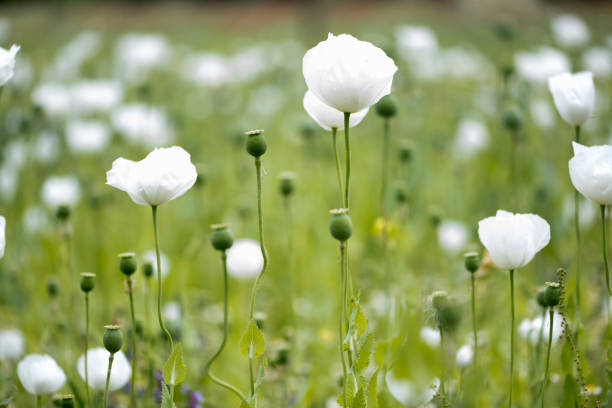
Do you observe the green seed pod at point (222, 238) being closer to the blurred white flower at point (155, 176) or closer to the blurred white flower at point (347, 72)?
the blurred white flower at point (155, 176)

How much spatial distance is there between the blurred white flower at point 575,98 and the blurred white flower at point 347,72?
393 mm

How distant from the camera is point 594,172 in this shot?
92 centimetres

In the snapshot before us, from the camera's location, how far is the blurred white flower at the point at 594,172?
917mm

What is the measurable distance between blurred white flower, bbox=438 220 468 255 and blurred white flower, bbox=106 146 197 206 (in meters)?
1.27

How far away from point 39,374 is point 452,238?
4.47ft

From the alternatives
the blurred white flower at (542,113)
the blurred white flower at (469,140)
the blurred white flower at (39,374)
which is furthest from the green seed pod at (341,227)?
the blurred white flower at (542,113)

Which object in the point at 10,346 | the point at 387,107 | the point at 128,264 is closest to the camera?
the point at 128,264

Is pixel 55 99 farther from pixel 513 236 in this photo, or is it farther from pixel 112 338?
pixel 513 236

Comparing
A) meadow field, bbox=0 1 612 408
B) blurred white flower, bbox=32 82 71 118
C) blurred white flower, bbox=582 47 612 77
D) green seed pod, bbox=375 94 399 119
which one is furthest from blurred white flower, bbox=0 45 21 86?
blurred white flower, bbox=582 47 612 77

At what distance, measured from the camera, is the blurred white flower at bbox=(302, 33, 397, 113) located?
86 centimetres

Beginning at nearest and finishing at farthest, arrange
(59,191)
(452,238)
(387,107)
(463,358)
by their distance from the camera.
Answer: (463,358), (387,107), (452,238), (59,191)

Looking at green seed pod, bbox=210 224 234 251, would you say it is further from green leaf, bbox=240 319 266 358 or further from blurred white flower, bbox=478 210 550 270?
blurred white flower, bbox=478 210 550 270

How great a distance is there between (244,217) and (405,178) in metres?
0.57

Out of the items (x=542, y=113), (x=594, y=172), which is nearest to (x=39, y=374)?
(x=594, y=172)
